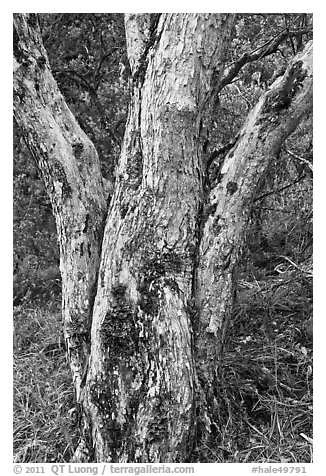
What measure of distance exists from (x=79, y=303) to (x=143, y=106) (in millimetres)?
1033

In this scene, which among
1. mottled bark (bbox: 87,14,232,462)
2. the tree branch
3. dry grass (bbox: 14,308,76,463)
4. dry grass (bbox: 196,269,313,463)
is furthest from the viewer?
the tree branch

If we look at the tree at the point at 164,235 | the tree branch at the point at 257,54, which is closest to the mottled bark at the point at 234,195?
the tree at the point at 164,235

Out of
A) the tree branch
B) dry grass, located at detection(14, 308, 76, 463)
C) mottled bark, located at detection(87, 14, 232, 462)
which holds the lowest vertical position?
dry grass, located at detection(14, 308, 76, 463)

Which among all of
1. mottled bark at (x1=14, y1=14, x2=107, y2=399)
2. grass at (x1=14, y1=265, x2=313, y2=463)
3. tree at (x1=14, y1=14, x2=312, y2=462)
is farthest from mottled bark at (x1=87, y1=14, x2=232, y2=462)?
grass at (x1=14, y1=265, x2=313, y2=463)

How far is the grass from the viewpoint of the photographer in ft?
9.23

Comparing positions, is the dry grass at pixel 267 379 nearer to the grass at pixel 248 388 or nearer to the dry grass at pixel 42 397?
the grass at pixel 248 388

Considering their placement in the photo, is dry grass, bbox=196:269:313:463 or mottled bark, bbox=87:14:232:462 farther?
dry grass, bbox=196:269:313:463

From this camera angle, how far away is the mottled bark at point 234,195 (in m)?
2.64

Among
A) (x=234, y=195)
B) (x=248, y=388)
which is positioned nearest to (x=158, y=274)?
(x=234, y=195)

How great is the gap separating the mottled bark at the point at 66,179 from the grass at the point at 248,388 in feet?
1.40

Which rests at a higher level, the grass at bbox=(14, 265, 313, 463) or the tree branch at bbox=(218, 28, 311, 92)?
the tree branch at bbox=(218, 28, 311, 92)

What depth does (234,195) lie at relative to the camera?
2684mm

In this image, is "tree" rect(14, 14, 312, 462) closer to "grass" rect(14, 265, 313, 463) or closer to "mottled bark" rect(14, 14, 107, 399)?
"mottled bark" rect(14, 14, 107, 399)
